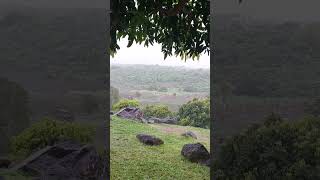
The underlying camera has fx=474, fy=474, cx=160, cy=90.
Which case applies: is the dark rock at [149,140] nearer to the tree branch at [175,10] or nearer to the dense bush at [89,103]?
the tree branch at [175,10]

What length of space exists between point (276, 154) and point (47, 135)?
289 centimetres

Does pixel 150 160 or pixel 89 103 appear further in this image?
pixel 150 160

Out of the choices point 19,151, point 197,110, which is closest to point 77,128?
point 19,151

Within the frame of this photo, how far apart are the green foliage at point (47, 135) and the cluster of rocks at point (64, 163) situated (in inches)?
4.0

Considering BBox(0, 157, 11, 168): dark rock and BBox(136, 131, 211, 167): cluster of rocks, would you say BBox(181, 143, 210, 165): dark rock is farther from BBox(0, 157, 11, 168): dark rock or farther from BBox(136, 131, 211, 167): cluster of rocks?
BBox(0, 157, 11, 168): dark rock

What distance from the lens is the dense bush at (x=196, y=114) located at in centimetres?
1454

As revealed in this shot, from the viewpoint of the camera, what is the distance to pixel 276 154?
17.4 feet

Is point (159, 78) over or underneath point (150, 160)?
over

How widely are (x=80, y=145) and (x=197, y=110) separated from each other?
8.94m

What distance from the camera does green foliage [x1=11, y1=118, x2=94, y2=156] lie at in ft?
20.2

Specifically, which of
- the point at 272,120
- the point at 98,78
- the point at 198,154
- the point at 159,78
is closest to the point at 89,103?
the point at 98,78

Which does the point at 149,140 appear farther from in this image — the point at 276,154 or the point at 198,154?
the point at 276,154

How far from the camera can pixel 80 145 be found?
6242 mm

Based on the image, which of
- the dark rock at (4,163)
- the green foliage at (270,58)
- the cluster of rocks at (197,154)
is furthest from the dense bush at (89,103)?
the cluster of rocks at (197,154)
